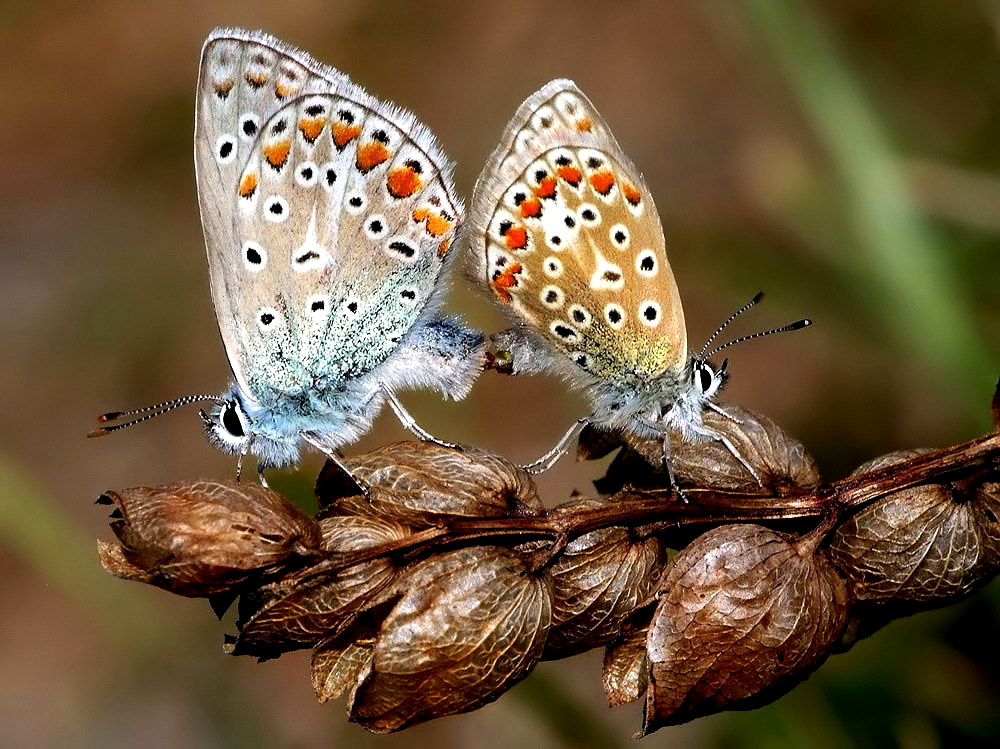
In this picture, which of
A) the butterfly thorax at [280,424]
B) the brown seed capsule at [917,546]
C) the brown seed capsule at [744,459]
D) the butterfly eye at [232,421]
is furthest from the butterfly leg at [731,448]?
the butterfly eye at [232,421]

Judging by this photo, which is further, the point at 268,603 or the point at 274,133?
the point at 274,133

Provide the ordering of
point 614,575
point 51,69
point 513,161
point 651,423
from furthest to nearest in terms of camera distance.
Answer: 1. point 51,69
2. point 513,161
3. point 651,423
4. point 614,575

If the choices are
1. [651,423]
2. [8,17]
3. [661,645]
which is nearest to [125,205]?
[8,17]

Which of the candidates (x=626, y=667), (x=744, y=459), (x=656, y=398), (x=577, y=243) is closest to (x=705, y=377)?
(x=656, y=398)

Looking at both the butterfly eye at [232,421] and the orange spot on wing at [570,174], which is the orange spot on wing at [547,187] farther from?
the butterfly eye at [232,421]

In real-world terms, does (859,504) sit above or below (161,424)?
above

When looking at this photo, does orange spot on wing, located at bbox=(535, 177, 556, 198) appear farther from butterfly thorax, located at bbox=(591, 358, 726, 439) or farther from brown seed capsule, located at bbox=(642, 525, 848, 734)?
brown seed capsule, located at bbox=(642, 525, 848, 734)

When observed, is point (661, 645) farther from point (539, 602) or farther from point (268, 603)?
point (268, 603)

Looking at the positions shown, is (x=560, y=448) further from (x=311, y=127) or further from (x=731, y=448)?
(x=311, y=127)
